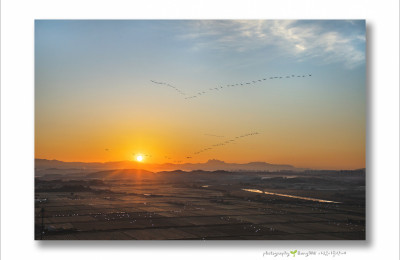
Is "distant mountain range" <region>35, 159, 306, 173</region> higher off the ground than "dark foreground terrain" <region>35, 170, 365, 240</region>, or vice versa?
"distant mountain range" <region>35, 159, 306, 173</region>

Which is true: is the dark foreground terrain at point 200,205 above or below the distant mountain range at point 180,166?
below

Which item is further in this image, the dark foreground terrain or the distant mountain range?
the distant mountain range

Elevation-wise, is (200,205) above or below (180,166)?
below

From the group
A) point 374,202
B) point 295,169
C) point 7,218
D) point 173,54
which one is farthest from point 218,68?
point 7,218

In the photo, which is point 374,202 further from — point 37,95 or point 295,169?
point 37,95

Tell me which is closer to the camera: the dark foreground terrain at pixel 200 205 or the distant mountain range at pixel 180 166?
the dark foreground terrain at pixel 200 205
